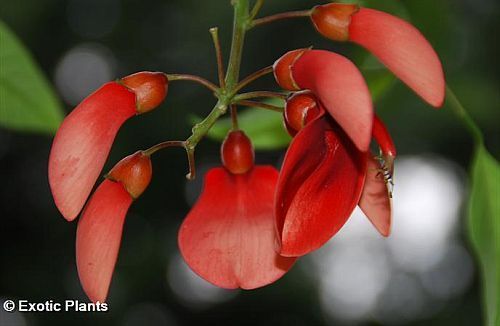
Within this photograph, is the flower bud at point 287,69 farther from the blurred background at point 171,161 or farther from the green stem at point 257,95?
the blurred background at point 171,161

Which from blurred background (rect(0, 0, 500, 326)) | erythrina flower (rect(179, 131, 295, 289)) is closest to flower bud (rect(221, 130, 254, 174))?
erythrina flower (rect(179, 131, 295, 289))

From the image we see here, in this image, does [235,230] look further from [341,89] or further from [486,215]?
[486,215]

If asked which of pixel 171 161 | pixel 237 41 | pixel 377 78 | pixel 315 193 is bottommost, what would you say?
pixel 171 161

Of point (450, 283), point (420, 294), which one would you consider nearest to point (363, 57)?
point (450, 283)

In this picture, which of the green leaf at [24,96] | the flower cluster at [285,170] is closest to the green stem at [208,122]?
the flower cluster at [285,170]

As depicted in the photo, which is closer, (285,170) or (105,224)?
(285,170)

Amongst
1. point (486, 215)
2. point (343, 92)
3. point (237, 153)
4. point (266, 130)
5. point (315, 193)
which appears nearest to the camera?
point (343, 92)

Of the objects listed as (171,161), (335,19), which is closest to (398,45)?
(335,19)
